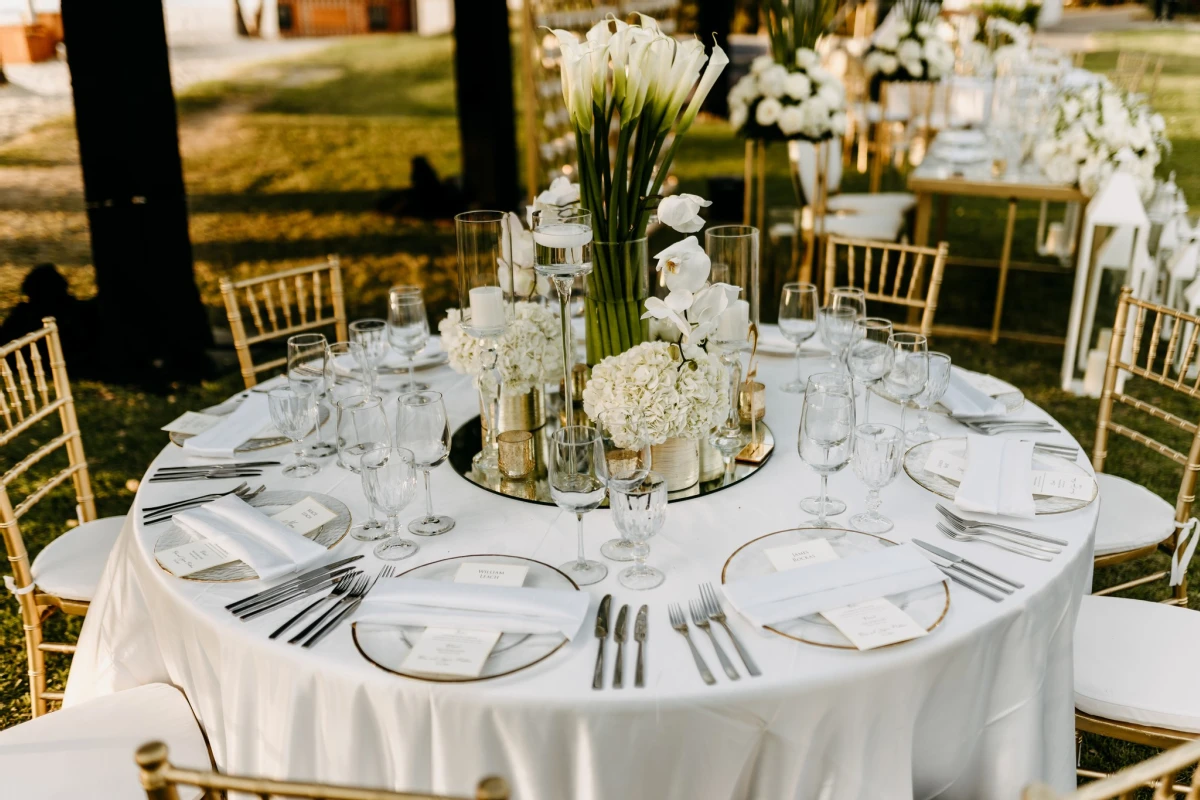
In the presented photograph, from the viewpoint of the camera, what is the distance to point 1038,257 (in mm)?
6234

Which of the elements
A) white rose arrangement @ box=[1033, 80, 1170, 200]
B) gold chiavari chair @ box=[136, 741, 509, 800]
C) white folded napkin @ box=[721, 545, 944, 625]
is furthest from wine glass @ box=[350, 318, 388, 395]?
white rose arrangement @ box=[1033, 80, 1170, 200]

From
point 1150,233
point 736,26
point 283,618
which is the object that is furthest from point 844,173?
point 283,618

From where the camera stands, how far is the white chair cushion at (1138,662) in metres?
1.70

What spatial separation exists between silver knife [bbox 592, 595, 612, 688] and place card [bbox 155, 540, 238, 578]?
0.64 metres

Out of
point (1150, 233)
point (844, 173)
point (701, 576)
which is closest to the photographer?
point (701, 576)

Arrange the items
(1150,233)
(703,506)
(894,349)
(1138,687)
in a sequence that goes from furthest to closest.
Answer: (1150,233)
(894,349)
(703,506)
(1138,687)

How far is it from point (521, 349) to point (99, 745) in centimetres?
102

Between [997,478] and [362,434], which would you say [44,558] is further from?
[997,478]

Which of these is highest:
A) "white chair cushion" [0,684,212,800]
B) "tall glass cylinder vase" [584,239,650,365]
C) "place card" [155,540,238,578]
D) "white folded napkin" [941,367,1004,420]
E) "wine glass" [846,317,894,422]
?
"tall glass cylinder vase" [584,239,650,365]

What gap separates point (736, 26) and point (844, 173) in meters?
5.16

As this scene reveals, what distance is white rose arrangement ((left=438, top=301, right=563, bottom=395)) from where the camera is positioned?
6.61ft

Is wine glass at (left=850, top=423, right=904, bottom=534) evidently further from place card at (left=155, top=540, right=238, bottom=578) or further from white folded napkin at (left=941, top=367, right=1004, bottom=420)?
place card at (left=155, top=540, right=238, bottom=578)

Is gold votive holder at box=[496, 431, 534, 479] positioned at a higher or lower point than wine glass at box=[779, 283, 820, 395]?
lower

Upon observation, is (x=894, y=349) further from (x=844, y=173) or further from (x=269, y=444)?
(x=844, y=173)
